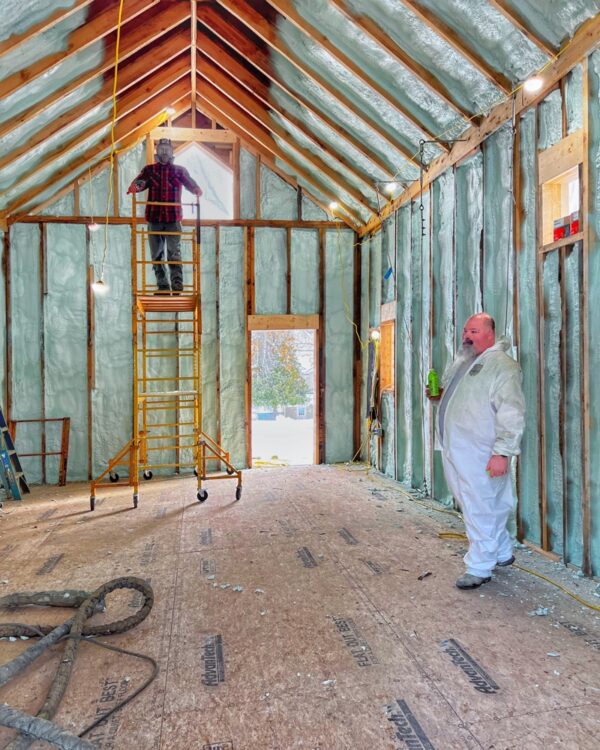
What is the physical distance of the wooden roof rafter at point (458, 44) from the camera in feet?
11.6

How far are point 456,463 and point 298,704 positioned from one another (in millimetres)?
1664

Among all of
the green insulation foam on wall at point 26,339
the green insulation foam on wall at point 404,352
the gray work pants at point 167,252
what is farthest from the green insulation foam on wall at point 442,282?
the green insulation foam on wall at point 26,339

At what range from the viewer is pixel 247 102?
19.7 ft

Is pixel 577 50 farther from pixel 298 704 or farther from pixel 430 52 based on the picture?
pixel 298 704

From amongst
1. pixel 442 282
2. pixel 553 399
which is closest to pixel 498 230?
pixel 442 282

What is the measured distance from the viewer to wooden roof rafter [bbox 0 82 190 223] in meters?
6.18

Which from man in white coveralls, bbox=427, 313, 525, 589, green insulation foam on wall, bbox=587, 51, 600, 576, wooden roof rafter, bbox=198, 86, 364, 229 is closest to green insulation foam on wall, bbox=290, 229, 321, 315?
wooden roof rafter, bbox=198, 86, 364, 229

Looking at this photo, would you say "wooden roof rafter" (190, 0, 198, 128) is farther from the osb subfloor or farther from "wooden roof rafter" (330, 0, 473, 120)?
the osb subfloor

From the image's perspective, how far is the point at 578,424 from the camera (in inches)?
129

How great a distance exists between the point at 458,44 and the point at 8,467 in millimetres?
5986

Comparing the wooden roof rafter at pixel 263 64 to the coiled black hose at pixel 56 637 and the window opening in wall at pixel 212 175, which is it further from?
the coiled black hose at pixel 56 637

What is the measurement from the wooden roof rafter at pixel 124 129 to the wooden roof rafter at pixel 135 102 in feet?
0.87

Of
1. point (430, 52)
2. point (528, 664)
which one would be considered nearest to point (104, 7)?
point (430, 52)

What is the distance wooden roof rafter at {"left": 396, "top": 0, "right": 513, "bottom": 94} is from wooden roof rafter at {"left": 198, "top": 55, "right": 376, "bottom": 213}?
2.80m
